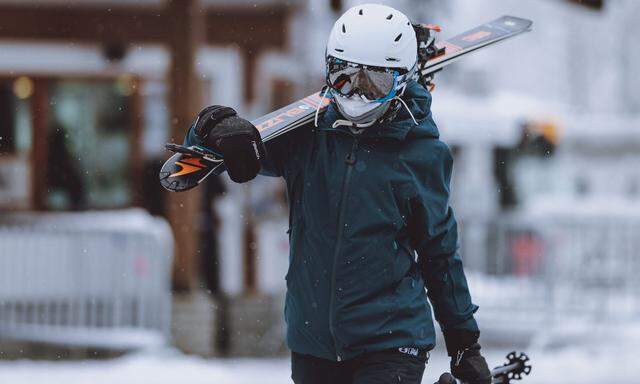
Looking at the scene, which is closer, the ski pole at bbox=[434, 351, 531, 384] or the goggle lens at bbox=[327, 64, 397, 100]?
the goggle lens at bbox=[327, 64, 397, 100]

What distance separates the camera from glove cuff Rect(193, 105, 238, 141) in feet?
10.8

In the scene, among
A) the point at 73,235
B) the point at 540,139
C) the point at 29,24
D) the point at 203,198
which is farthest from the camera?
the point at 540,139

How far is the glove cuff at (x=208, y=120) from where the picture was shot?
129 inches

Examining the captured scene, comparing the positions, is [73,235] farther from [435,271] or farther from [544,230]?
[435,271]

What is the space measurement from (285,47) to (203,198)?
3030mm

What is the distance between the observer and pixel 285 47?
44.9 feet

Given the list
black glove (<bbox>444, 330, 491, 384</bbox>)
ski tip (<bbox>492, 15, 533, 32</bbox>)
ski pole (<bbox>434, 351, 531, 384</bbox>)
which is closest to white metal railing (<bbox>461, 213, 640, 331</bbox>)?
ski tip (<bbox>492, 15, 533, 32</bbox>)

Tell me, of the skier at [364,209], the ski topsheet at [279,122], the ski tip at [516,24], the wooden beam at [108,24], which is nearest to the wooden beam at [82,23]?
the wooden beam at [108,24]

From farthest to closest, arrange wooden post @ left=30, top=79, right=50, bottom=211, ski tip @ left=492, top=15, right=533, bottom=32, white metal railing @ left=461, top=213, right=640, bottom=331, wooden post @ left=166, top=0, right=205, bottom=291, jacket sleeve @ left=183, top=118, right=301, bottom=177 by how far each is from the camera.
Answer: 1. wooden post @ left=30, top=79, right=50, bottom=211
2. white metal railing @ left=461, top=213, right=640, bottom=331
3. wooden post @ left=166, top=0, right=205, bottom=291
4. ski tip @ left=492, top=15, right=533, bottom=32
5. jacket sleeve @ left=183, top=118, right=301, bottom=177

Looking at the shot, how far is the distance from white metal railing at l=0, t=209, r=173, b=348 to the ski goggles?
6.31 metres

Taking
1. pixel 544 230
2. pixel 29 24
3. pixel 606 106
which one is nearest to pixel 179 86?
pixel 29 24

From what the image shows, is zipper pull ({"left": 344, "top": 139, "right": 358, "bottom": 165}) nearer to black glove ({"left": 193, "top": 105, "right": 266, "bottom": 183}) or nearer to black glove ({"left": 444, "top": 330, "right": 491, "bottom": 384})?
black glove ({"left": 193, "top": 105, "right": 266, "bottom": 183})

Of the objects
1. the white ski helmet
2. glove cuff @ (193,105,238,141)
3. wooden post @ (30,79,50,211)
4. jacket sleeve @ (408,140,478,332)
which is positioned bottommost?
wooden post @ (30,79,50,211)

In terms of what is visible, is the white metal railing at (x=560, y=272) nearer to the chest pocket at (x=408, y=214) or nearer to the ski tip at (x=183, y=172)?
the chest pocket at (x=408, y=214)
